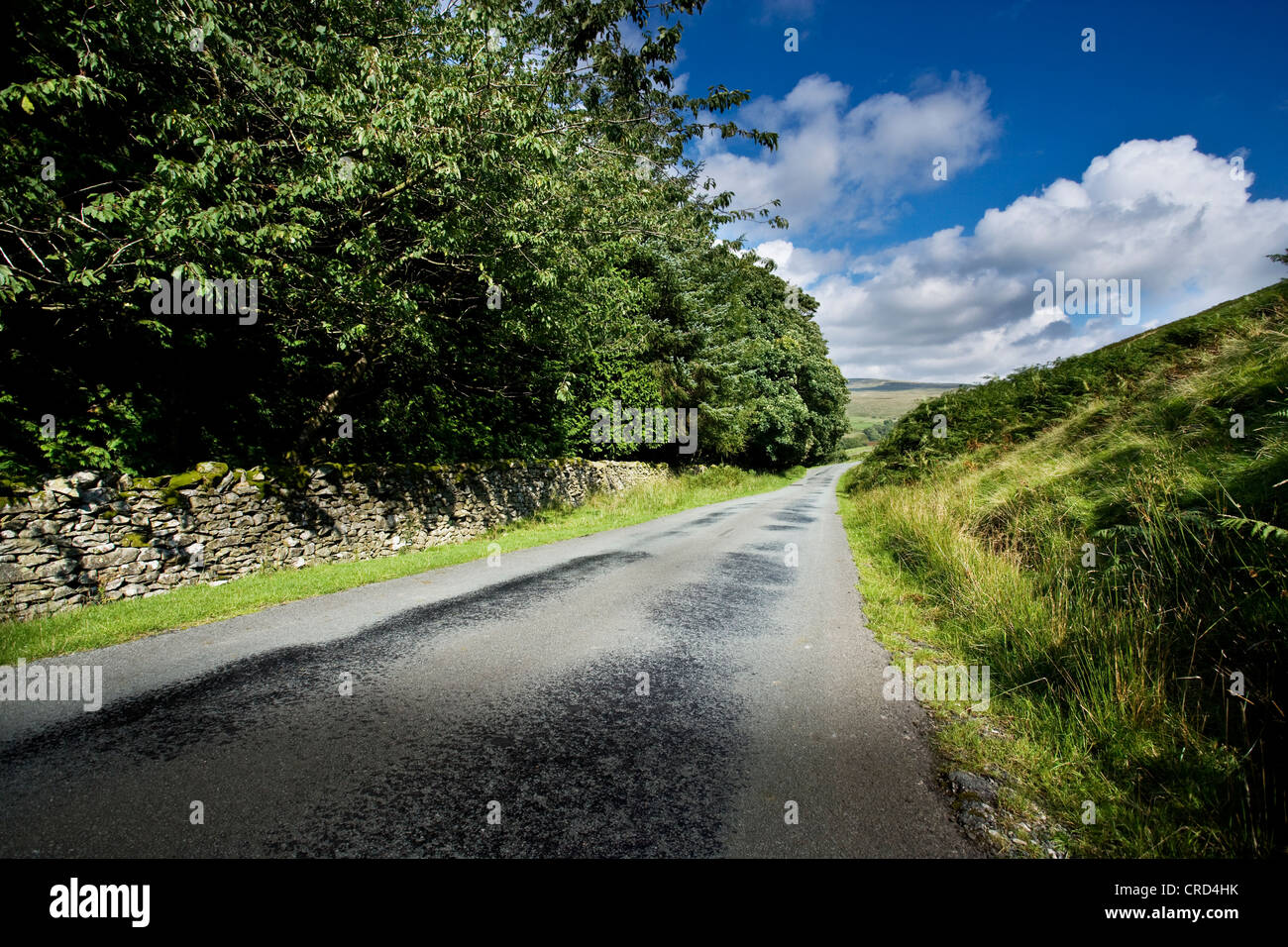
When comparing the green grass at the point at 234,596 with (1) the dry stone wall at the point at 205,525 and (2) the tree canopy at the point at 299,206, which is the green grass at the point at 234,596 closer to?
(1) the dry stone wall at the point at 205,525

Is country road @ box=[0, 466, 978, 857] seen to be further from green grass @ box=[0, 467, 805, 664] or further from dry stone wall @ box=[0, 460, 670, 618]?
dry stone wall @ box=[0, 460, 670, 618]

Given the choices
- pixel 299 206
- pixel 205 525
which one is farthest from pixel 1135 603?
pixel 205 525

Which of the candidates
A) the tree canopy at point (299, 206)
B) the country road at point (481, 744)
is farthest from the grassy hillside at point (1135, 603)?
the tree canopy at point (299, 206)

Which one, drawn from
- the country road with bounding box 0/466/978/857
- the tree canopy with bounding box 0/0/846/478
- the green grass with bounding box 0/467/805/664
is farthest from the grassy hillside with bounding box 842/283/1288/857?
the tree canopy with bounding box 0/0/846/478

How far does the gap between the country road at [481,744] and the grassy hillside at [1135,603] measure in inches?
30.4

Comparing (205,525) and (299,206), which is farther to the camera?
(205,525)

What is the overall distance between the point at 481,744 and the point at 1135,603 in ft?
17.4

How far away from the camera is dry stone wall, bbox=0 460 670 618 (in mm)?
6375

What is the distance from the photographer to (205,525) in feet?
26.8

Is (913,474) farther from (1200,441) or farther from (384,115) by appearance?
(384,115)

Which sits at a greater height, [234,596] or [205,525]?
[205,525]

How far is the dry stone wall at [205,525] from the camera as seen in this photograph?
20.9 ft

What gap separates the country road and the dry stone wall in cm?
290

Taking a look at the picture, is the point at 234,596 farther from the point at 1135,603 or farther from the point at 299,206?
the point at 1135,603
